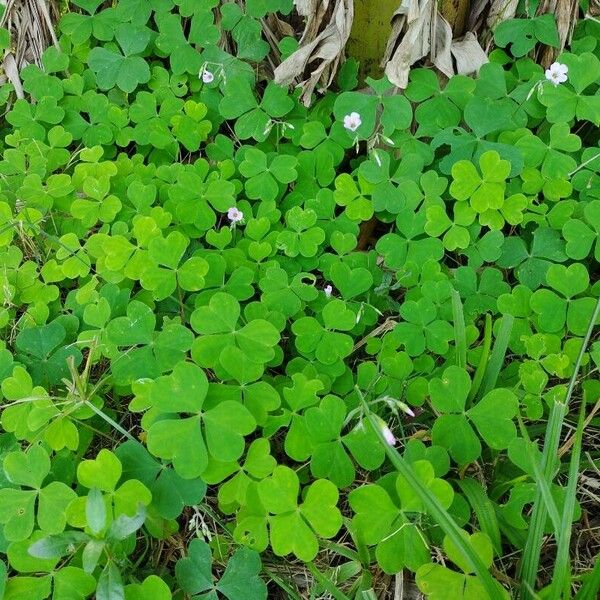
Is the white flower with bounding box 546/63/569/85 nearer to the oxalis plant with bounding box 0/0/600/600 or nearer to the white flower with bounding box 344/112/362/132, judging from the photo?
the oxalis plant with bounding box 0/0/600/600

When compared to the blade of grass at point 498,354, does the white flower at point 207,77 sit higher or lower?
higher

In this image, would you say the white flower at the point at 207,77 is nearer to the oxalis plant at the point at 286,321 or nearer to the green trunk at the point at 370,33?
the oxalis plant at the point at 286,321

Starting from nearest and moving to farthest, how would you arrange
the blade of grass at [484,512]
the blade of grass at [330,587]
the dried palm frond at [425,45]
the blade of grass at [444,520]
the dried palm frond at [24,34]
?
the blade of grass at [444,520] < the blade of grass at [330,587] < the blade of grass at [484,512] < the dried palm frond at [425,45] < the dried palm frond at [24,34]

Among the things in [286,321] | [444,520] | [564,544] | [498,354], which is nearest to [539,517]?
[564,544]

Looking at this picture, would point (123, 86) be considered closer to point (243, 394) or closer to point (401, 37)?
point (401, 37)

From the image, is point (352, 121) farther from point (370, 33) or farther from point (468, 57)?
point (468, 57)

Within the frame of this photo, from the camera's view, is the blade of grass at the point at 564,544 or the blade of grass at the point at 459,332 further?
the blade of grass at the point at 459,332

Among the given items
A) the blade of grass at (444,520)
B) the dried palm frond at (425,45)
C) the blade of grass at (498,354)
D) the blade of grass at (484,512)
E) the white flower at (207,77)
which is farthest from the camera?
the white flower at (207,77)

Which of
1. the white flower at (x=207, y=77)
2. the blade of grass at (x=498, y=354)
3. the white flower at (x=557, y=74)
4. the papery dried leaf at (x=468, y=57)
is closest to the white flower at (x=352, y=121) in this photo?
the papery dried leaf at (x=468, y=57)
